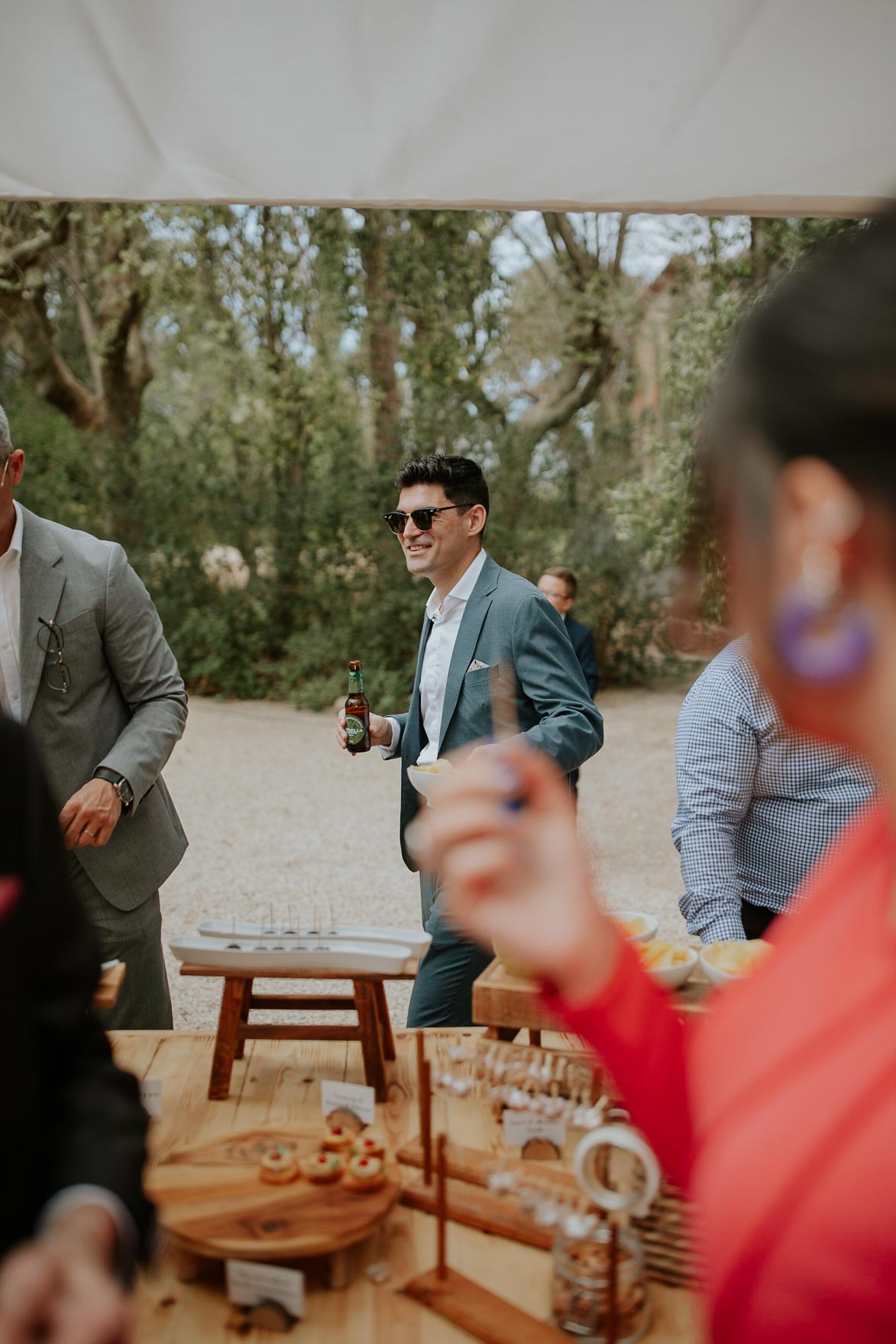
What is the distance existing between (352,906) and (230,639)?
281 inches

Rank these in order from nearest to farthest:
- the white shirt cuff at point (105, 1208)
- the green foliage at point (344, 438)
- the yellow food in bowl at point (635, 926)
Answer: the white shirt cuff at point (105, 1208)
the yellow food in bowl at point (635, 926)
the green foliage at point (344, 438)

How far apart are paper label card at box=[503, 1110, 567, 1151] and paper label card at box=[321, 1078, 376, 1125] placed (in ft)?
0.85

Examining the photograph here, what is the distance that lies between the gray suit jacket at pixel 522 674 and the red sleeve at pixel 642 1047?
2167mm

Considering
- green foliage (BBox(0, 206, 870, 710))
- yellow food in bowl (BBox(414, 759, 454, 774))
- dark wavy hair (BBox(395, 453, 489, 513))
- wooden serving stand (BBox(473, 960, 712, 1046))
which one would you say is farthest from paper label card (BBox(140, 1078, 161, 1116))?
green foliage (BBox(0, 206, 870, 710))

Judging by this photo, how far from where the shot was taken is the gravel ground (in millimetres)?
6793

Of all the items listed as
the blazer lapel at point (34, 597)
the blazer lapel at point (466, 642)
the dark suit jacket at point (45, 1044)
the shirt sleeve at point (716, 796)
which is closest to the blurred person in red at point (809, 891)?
the dark suit jacket at point (45, 1044)

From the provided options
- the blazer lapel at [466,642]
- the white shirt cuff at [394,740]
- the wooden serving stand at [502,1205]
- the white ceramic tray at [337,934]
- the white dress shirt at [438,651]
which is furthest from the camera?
the white shirt cuff at [394,740]

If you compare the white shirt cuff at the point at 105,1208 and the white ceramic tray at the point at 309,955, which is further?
the white ceramic tray at the point at 309,955

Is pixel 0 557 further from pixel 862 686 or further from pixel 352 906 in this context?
pixel 352 906

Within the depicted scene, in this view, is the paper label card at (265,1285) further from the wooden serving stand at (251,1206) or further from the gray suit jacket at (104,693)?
the gray suit jacket at (104,693)

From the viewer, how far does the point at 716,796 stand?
8.73 ft

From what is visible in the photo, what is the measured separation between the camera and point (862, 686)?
722 millimetres

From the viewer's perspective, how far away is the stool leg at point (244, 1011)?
1.99 metres

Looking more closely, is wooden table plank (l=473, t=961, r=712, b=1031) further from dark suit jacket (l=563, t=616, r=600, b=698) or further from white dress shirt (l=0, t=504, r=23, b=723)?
dark suit jacket (l=563, t=616, r=600, b=698)
